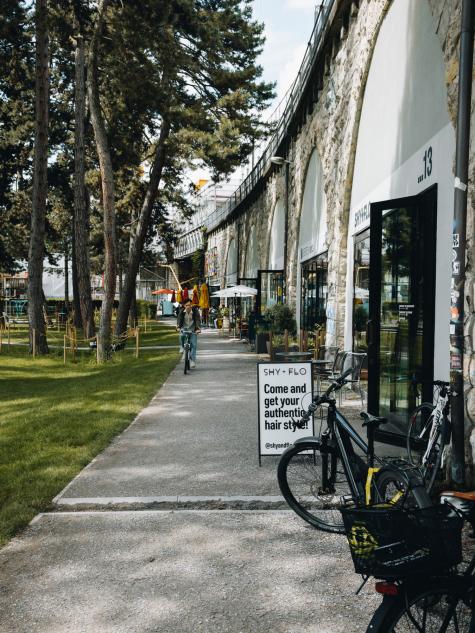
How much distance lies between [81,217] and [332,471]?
20.7m

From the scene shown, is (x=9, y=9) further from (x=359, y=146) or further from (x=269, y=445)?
(x=269, y=445)

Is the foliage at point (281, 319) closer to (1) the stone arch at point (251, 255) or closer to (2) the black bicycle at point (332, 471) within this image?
(1) the stone arch at point (251, 255)

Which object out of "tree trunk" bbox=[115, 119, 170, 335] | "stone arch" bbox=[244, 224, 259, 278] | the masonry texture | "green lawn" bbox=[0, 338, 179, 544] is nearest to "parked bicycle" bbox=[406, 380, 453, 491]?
the masonry texture

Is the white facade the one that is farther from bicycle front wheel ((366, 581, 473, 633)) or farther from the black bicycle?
bicycle front wheel ((366, 581, 473, 633))

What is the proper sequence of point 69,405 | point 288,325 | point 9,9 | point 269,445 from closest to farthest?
point 269,445 < point 69,405 < point 9,9 < point 288,325

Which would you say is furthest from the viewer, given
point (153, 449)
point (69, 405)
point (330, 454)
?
point (69, 405)

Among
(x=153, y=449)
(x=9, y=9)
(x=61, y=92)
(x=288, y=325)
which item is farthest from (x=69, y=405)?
(x=61, y=92)

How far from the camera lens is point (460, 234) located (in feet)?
17.1

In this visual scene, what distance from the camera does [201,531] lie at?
4.50m

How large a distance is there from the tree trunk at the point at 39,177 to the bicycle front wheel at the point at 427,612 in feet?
61.2

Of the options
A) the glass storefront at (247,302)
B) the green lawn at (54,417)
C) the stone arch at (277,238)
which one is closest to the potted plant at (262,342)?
the green lawn at (54,417)

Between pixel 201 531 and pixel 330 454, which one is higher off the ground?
pixel 330 454

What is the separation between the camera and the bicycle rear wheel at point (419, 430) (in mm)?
5828

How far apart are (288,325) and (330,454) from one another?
557 inches
